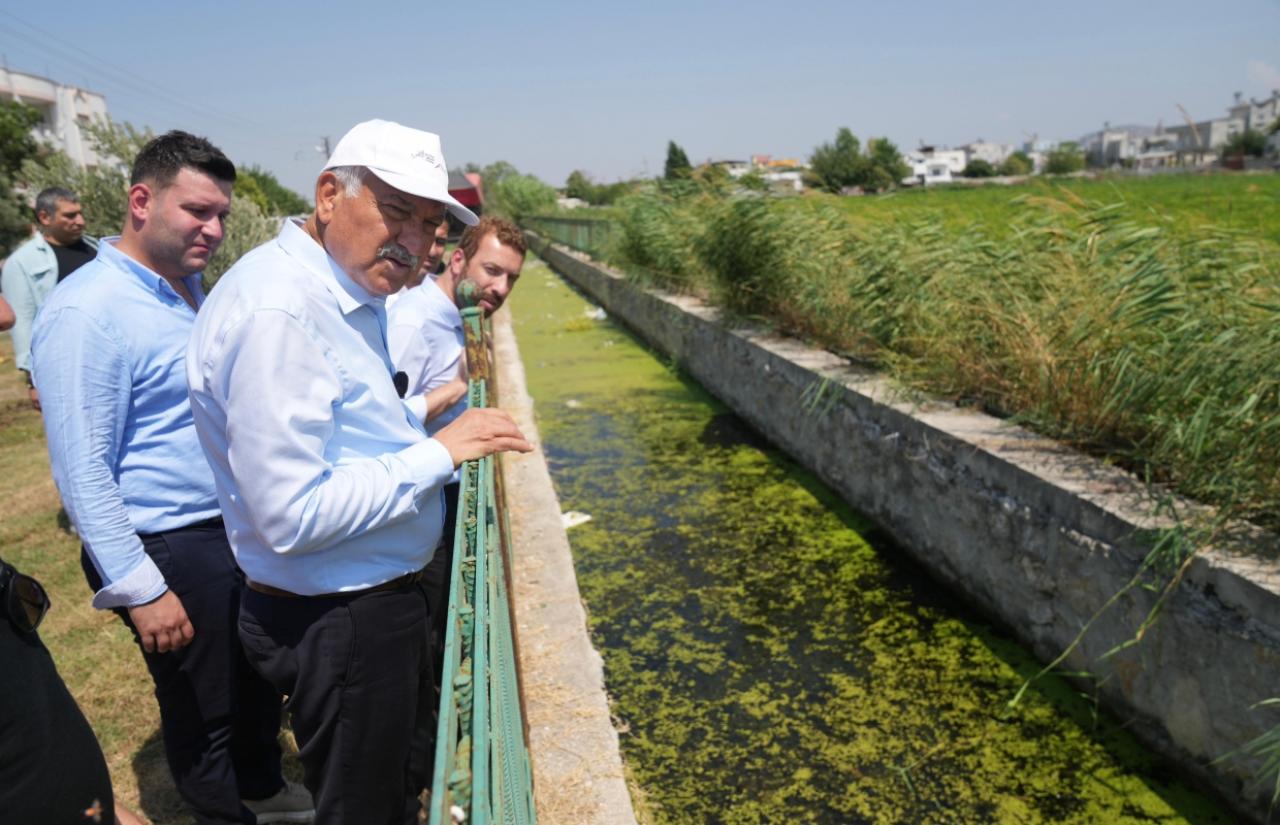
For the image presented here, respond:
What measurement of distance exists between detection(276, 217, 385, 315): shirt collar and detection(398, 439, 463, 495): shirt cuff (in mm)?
260

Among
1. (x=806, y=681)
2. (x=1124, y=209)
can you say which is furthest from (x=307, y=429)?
(x=1124, y=209)

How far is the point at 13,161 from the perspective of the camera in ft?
88.8

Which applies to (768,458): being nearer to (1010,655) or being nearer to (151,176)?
(1010,655)

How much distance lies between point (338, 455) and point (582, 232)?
54.6 feet

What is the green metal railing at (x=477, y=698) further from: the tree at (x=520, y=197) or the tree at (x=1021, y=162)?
the tree at (x=520, y=197)

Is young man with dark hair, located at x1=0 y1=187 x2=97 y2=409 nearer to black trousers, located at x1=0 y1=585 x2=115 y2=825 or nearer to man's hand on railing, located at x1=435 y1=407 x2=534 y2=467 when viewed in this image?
black trousers, located at x1=0 y1=585 x2=115 y2=825

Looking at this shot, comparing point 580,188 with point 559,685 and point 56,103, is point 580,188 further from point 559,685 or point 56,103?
point 559,685

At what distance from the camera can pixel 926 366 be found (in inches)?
176

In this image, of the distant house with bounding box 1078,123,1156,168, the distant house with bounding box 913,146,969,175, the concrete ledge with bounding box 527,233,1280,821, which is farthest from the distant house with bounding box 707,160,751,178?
the distant house with bounding box 913,146,969,175

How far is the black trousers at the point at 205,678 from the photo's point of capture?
1.94 meters

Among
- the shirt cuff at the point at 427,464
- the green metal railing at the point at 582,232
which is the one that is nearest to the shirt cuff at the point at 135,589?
the shirt cuff at the point at 427,464

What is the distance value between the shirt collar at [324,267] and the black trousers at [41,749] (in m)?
0.77

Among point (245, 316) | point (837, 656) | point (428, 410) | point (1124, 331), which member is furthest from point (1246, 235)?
point (245, 316)

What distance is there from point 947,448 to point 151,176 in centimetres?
310
